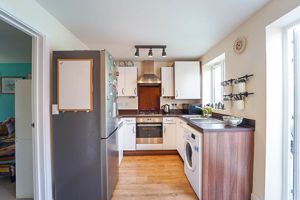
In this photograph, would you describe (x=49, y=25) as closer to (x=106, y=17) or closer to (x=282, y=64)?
(x=106, y=17)

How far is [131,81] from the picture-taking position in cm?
426

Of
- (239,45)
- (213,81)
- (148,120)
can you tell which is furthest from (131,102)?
(239,45)

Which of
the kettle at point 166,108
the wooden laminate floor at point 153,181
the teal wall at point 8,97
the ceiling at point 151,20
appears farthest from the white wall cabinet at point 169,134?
the teal wall at point 8,97

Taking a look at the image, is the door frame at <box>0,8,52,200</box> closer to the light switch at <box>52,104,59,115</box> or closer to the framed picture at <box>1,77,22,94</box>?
the light switch at <box>52,104,59,115</box>

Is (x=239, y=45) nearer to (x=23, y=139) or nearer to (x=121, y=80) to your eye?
(x=121, y=80)

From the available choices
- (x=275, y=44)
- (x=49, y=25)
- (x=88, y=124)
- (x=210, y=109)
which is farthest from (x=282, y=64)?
(x=49, y=25)

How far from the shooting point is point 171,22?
7.54 ft

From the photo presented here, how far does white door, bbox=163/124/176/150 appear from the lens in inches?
158

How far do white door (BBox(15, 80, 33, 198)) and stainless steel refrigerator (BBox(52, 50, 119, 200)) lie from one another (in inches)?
23.3

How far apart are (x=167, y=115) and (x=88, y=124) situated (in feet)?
7.57

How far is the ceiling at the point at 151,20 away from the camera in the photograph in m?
1.85

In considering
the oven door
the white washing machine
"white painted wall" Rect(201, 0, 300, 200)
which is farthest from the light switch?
"white painted wall" Rect(201, 0, 300, 200)

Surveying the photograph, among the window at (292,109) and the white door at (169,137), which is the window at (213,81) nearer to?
the white door at (169,137)

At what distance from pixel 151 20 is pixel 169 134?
2572mm
